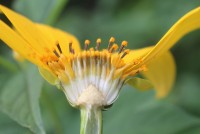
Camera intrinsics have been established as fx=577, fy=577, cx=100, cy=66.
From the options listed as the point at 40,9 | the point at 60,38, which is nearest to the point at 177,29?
the point at 60,38

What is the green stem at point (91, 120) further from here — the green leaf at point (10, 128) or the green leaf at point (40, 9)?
the green leaf at point (40, 9)

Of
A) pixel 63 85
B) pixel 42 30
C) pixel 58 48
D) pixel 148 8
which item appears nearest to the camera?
pixel 63 85

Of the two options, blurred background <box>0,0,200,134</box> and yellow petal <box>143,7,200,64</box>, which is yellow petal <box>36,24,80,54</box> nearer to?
blurred background <box>0,0,200,134</box>

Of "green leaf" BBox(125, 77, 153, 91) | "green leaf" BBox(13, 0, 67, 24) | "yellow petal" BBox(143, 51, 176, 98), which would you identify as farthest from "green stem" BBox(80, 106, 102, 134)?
"green leaf" BBox(13, 0, 67, 24)

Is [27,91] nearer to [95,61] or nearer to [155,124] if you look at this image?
[95,61]

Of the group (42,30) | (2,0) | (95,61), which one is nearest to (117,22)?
(2,0)

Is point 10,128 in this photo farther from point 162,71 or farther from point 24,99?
point 162,71
